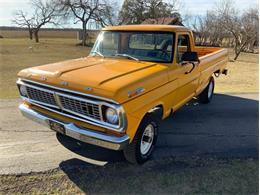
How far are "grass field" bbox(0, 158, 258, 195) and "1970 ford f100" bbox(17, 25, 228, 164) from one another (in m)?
0.31

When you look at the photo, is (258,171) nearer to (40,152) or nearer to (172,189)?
(172,189)

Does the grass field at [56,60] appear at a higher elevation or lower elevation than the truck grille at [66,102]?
lower

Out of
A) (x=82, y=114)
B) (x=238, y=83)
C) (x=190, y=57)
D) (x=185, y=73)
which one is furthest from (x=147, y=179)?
(x=238, y=83)

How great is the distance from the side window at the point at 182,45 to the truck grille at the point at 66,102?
2.09 m

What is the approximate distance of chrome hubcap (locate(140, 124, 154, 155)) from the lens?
13.1 ft

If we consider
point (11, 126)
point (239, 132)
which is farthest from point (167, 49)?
point (11, 126)

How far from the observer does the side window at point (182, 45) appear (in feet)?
15.8

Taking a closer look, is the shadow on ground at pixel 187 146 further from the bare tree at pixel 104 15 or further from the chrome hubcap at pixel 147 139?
the bare tree at pixel 104 15

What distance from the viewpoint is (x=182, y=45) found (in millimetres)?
5215

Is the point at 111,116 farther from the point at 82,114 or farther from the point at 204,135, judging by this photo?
the point at 204,135

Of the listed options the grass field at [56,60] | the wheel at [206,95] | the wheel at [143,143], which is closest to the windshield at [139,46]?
the wheel at [143,143]

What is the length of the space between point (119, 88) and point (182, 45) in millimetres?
2464

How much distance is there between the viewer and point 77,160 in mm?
4051

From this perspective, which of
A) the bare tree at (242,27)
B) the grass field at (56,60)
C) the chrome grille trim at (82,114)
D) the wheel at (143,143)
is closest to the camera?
the chrome grille trim at (82,114)
